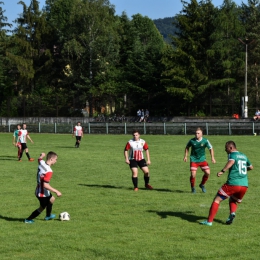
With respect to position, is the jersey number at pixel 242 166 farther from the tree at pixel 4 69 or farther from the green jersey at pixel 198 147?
the tree at pixel 4 69

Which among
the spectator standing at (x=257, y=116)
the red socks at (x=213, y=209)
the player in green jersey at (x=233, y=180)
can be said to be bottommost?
Result: the red socks at (x=213, y=209)

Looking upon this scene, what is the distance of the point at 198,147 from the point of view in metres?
16.6

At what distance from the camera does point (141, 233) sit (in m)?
10.9

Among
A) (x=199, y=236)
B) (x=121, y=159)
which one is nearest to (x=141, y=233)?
(x=199, y=236)

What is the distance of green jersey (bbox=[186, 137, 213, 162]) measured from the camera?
54.4 ft

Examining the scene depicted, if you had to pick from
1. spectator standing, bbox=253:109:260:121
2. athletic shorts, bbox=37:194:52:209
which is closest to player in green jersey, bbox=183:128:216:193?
athletic shorts, bbox=37:194:52:209

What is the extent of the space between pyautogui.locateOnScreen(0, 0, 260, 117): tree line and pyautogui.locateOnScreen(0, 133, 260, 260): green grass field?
42555 millimetres

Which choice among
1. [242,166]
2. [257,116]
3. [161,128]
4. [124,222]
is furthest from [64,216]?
[257,116]

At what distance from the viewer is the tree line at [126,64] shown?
66.1m

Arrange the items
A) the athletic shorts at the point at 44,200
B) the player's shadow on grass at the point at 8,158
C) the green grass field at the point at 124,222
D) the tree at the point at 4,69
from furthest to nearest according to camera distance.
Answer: the tree at the point at 4,69, the player's shadow on grass at the point at 8,158, the athletic shorts at the point at 44,200, the green grass field at the point at 124,222

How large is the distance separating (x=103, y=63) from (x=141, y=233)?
64.9m

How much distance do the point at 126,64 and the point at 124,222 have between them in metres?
65.4

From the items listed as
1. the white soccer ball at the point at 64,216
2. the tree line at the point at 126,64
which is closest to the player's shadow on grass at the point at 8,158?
the white soccer ball at the point at 64,216

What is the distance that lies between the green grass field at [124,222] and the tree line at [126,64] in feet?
140
